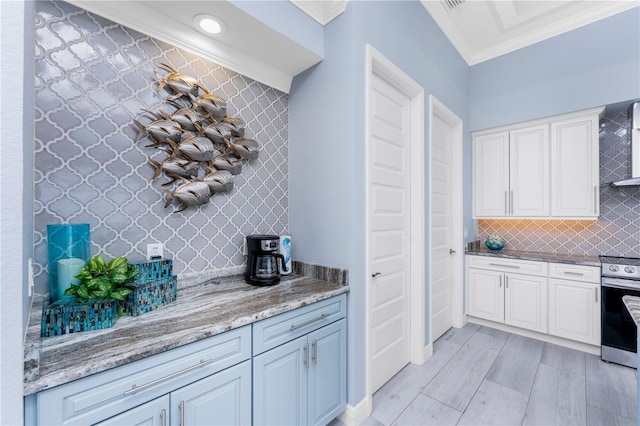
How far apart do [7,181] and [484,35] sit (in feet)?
13.2

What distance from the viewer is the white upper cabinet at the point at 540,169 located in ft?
9.00

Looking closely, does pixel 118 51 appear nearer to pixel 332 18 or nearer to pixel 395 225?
pixel 332 18

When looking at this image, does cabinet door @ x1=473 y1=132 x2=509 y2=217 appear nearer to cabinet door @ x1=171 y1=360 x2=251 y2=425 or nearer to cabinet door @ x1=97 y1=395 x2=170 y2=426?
cabinet door @ x1=171 y1=360 x2=251 y2=425

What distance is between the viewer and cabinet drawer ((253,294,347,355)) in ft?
4.23

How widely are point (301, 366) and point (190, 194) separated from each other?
3.86 feet

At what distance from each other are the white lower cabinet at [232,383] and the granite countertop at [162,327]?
0.05 m

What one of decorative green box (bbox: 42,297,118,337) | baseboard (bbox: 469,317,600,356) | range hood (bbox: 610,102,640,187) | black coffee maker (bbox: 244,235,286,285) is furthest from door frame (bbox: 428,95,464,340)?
decorative green box (bbox: 42,297,118,337)

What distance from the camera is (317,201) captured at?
1983mm

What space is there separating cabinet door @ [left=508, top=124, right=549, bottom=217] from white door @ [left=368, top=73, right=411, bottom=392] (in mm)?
1667

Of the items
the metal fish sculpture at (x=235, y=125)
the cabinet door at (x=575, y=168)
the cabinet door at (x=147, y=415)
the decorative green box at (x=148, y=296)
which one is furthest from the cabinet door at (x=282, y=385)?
the cabinet door at (x=575, y=168)

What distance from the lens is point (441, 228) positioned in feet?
9.71

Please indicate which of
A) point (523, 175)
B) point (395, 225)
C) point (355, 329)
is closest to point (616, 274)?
point (523, 175)

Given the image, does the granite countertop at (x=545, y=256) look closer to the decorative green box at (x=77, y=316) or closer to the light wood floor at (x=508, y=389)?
the light wood floor at (x=508, y=389)

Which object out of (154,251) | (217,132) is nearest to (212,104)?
(217,132)
